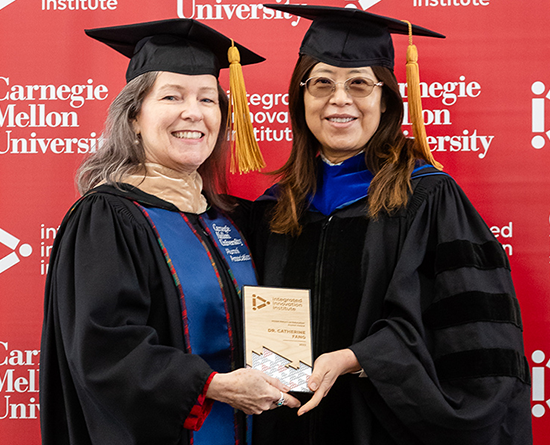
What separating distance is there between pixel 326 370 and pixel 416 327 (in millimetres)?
370

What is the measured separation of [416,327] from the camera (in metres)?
1.94

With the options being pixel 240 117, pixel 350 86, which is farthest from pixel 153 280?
pixel 350 86

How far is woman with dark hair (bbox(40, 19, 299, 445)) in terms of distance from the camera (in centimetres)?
178

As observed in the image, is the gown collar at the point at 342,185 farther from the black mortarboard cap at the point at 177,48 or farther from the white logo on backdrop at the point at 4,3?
the white logo on backdrop at the point at 4,3

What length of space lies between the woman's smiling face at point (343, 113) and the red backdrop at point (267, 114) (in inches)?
26.0

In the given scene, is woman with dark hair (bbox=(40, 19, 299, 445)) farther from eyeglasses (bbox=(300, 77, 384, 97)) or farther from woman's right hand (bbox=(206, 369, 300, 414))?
eyeglasses (bbox=(300, 77, 384, 97))

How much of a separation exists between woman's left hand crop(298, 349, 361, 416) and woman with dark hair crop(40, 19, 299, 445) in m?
0.08

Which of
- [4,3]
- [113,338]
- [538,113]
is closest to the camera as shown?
[113,338]

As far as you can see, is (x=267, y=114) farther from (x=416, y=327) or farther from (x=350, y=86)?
(x=416, y=327)

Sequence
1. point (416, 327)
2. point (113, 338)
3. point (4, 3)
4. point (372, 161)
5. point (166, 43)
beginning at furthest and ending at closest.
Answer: point (4, 3) → point (372, 161) → point (166, 43) → point (416, 327) → point (113, 338)

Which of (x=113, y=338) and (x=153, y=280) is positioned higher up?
(x=153, y=280)

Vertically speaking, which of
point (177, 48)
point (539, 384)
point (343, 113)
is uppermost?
point (177, 48)

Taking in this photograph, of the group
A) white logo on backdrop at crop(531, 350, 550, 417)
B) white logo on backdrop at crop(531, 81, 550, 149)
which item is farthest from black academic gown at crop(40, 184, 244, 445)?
white logo on backdrop at crop(531, 81, 550, 149)

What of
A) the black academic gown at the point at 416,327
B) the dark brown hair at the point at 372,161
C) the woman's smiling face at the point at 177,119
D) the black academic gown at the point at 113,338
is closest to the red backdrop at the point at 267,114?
the dark brown hair at the point at 372,161
